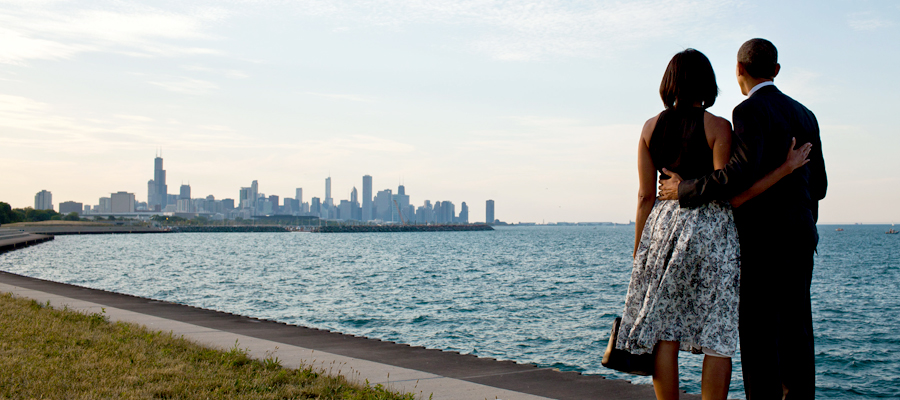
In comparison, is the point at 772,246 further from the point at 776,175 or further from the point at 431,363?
the point at 431,363

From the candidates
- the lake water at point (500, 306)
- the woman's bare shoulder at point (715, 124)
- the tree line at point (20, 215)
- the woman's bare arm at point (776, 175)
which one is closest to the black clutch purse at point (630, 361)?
the woman's bare arm at point (776, 175)

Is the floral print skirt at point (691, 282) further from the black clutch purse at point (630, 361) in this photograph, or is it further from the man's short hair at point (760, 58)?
the man's short hair at point (760, 58)

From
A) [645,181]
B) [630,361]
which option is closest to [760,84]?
[645,181]

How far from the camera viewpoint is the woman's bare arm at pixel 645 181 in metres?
3.52

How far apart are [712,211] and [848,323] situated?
2165 cm

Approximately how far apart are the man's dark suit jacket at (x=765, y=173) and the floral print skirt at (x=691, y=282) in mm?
115

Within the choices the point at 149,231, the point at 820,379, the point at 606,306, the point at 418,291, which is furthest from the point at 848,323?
the point at 149,231

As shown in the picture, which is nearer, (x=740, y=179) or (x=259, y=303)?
(x=740, y=179)

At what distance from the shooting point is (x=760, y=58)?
3547 mm

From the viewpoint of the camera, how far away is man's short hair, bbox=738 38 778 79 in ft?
11.6

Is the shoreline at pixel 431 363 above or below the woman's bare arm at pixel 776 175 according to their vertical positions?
below

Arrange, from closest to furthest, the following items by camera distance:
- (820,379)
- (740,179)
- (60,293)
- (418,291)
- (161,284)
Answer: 1. (740,179)
2. (820,379)
3. (60,293)
4. (418,291)
5. (161,284)

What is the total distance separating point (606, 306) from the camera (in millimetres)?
23016

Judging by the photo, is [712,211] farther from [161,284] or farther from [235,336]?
[161,284]
